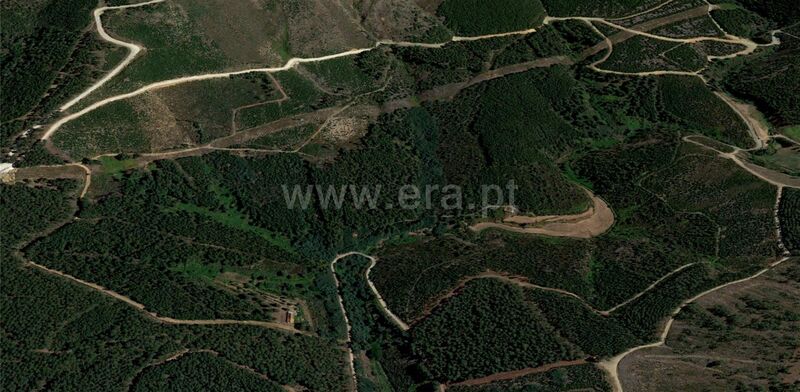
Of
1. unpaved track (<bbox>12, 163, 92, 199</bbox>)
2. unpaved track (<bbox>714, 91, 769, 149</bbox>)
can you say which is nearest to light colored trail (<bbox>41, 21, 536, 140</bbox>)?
unpaved track (<bbox>12, 163, 92, 199</bbox>)

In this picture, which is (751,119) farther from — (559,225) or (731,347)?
(731,347)

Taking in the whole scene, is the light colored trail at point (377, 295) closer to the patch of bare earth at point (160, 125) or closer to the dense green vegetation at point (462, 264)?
the dense green vegetation at point (462, 264)

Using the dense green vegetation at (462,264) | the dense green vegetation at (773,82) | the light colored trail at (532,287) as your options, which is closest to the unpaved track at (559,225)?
the dense green vegetation at (462,264)

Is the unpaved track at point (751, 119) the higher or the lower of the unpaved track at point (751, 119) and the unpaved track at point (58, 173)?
the lower

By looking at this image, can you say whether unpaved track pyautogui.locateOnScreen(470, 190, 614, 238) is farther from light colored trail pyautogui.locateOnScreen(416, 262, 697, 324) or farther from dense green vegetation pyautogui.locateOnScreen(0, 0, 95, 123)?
dense green vegetation pyautogui.locateOnScreen(0, 0, 95, 123)

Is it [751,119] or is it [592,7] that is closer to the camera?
[751,119]

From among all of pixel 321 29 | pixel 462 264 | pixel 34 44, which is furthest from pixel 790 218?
pixel 34 44
